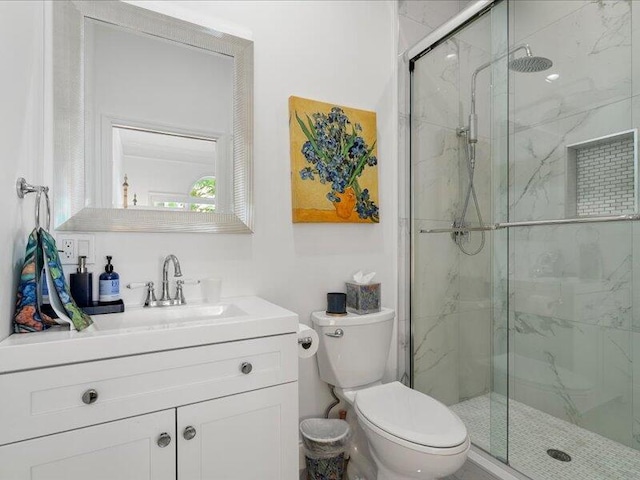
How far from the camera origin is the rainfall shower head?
177 cm

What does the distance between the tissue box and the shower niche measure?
0.96 metres

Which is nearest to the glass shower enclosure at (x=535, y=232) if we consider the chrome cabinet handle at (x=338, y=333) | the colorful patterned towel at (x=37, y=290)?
the chrome cabinet handle at (x=338, y=333)

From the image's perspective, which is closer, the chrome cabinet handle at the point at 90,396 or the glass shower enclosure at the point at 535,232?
the chrome cabinet handle at the point at 90,396

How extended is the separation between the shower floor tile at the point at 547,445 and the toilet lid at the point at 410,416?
46 centimetres

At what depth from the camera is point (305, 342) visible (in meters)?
1.37

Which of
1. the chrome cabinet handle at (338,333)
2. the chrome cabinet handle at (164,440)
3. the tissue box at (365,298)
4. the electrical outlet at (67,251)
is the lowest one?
the chrome cabinet handle at (164,440)

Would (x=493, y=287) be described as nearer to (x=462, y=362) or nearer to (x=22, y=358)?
(x=462, y=362)

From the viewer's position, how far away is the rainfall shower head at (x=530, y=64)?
1.77 m

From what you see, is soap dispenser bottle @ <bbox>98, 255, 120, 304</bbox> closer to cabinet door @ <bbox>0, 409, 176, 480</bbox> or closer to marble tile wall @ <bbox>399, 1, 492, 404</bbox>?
cabinet door @ <bbox>0, 409, 176, 480</bbox>

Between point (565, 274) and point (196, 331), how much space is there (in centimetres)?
167

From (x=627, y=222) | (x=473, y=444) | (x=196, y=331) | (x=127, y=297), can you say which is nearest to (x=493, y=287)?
(x=627, y=222)

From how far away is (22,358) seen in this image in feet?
2.81

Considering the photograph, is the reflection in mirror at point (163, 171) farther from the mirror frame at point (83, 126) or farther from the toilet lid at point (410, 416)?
the toilet lid at point (410, 416)

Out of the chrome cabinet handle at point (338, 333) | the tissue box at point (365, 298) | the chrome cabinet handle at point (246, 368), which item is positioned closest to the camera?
the chrome cabinet handle at point (246, 368)
